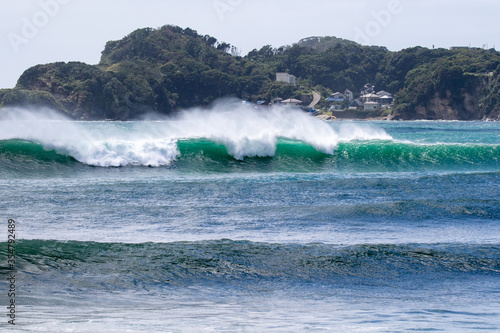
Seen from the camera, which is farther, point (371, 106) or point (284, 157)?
point (371, 106)

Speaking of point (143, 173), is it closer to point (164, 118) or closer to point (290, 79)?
point (164, 118)

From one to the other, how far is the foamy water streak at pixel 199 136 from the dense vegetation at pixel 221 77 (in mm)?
73798

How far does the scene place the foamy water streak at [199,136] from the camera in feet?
65.5

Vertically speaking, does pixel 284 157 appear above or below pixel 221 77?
below

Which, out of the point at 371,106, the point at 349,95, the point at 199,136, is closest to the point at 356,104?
the point at 371,106

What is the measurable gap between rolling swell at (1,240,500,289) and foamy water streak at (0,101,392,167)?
Result: 36.7 feet

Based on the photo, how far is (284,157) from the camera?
2173 cm

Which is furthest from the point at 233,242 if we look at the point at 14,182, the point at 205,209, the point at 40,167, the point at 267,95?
the point at 267,95

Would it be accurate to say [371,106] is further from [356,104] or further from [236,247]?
[236,247]

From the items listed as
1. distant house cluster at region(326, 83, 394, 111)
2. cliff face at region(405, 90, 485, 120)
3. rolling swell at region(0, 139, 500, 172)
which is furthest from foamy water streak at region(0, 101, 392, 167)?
distant house cluster at region(326, 83, 394, 111)

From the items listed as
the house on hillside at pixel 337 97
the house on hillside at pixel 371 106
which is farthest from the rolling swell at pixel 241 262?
the house on hillside at pixel 337 97

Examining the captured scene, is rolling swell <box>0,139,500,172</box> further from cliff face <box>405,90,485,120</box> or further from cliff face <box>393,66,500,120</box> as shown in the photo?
cliff face <box>405,90,485,120</box>

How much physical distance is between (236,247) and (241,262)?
2.18ft

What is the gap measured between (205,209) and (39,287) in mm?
5197
